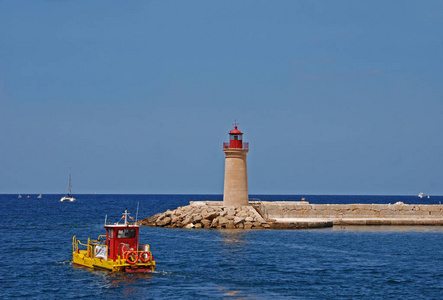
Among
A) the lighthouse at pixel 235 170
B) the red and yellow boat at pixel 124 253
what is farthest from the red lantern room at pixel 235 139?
the red and yellow boat at pixel 124 253

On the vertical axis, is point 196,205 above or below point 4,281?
above

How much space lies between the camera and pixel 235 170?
5241cm

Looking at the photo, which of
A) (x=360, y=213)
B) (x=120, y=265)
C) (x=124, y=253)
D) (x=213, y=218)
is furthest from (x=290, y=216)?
(x=120, y=265)

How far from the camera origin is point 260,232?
158ft

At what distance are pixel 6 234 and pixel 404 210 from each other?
36.6 meters

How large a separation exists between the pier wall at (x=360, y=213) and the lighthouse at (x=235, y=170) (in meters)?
3.01

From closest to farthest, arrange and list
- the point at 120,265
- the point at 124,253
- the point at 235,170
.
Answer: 1. the point at 120,265
2. the point at 124,253
3. the point at 235,170

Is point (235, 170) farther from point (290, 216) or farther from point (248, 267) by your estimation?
point (248, 267)

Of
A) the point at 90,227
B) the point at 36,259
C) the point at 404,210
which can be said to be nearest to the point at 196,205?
the point at 90,227

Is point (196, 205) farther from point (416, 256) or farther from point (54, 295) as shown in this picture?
point (54, 295)

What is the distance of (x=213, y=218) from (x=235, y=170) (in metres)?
4.66

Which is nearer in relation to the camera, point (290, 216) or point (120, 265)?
point (120, 265)

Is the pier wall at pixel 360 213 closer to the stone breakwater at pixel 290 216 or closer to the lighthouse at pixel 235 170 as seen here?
the stone breakwater at pixel 290 216

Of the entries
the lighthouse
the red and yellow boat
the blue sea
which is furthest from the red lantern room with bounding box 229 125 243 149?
the red and yellow boat
